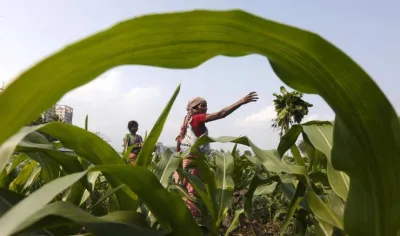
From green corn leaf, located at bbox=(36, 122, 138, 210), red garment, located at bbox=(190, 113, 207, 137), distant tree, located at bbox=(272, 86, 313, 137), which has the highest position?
distant tree, located at bbox=(272, 86, 313, 137)

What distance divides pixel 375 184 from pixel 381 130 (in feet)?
0.25

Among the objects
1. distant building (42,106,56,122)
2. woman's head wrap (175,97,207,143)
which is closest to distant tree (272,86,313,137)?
distant building (42,106,56,122)

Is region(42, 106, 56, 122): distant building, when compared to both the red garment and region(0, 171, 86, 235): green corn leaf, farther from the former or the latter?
the red garment

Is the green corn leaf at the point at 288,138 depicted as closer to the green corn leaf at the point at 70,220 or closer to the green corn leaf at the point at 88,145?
the green corn leaf at the point at 88,145

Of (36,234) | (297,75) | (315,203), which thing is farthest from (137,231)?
(315,203)

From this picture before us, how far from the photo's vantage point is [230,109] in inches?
105

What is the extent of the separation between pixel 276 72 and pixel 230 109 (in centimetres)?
218

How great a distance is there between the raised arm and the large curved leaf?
6.31 ft

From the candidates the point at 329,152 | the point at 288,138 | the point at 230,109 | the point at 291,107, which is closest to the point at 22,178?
the point at 288,138

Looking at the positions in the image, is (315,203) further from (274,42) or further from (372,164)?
(274,42)

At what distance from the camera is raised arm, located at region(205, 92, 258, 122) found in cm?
243

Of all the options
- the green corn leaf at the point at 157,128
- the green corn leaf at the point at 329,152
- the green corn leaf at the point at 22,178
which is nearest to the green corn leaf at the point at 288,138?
the green corn leaf at the point at 329,152

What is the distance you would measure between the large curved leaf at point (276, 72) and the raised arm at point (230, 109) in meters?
1.92

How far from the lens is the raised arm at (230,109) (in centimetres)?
243
